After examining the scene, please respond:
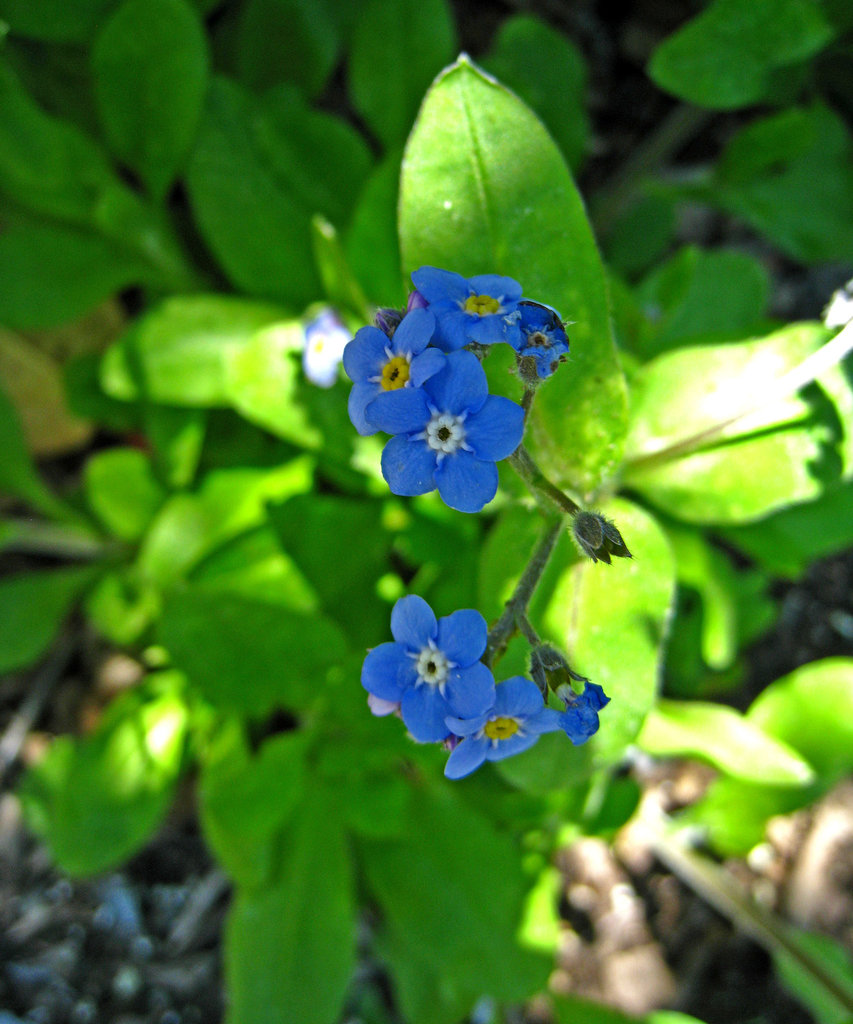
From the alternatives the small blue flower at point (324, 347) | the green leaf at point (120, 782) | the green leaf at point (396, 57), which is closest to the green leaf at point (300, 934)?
the green leaf at point (120, 782)

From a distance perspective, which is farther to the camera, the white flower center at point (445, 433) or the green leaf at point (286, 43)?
the green leaf at point (286, 43)

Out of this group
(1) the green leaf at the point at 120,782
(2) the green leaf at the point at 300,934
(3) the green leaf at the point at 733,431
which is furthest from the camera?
(1) the green leaf at the point at 120,782

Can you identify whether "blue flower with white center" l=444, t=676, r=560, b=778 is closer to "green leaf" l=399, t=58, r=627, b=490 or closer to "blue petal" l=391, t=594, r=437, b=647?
"blue petal" l=391, t=594, r=437, b=647

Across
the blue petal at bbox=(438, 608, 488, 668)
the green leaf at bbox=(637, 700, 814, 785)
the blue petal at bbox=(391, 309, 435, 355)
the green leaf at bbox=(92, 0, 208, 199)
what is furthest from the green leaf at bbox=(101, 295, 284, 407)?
the green leaf at bbox=(637, 700, 814, 785)

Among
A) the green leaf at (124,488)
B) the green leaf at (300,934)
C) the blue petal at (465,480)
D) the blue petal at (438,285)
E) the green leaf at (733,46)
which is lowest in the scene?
the green leaf at (300,934)

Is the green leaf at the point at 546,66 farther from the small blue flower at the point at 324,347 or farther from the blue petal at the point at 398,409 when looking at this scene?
the blue petal at the point at 398,409

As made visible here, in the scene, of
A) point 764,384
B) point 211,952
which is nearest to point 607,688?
point 764,384
